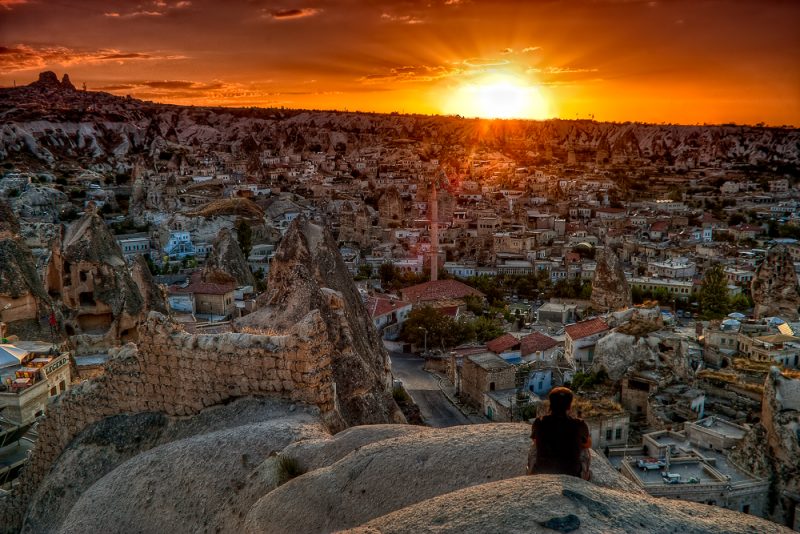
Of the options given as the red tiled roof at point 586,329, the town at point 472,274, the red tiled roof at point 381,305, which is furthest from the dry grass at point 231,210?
the red tiled roof at point 586,329

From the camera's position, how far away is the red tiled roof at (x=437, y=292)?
1356 inches

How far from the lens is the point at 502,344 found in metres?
25.3

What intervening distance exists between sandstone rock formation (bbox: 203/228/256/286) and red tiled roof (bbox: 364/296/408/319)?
5.04 m

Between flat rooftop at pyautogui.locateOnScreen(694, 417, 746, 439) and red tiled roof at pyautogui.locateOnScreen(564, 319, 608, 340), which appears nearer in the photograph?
flat rooftop at pyautogui.locateOnScreen(694, 417, 746, 439)

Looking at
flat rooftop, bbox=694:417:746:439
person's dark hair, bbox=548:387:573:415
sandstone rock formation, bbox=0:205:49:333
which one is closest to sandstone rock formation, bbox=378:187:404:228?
flat rooftop, bbox=694:417:746:439

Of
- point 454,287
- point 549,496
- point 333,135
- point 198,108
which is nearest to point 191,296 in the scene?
point 454,287

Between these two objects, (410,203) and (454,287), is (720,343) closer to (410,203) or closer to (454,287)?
A: (454,287)

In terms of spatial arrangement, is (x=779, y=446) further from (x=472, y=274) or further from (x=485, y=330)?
(x=472, y=274)

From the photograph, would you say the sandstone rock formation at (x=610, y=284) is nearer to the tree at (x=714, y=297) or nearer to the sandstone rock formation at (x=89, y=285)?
the tree at (x=714, y=297)

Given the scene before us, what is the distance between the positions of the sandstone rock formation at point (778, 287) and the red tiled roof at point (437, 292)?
12393mm

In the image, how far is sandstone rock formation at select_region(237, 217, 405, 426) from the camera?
768 cm

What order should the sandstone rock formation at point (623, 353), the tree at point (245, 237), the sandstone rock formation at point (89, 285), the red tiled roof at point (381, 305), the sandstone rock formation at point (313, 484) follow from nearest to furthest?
the sandstone rock formation at point (313, 484), the sandstone rock formation at point (89, 285), the sandstone rock formation at point (623, 353), the red tiled roof at point (381, 305), the tree at point (245, 237)

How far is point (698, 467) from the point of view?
546 inches

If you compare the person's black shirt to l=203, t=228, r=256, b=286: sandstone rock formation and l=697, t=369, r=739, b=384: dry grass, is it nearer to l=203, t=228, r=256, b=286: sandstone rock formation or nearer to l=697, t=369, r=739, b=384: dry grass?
l=697, t=369, r=739, b=384: dry grass
